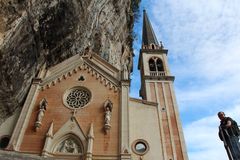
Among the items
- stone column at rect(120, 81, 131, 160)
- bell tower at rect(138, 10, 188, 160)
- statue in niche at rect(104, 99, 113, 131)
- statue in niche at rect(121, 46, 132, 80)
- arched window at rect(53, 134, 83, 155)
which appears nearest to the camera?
stone column at rect(120, 81, 131, 160)

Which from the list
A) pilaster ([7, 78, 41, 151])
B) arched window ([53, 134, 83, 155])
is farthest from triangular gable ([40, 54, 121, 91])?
arched window ([53, 134, 83, 155])

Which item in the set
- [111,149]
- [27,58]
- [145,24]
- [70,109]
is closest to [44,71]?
[27,58]

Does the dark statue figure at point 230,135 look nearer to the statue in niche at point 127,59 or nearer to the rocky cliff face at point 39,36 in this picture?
the rocky cliff face at point 39,36

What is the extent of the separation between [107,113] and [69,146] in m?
2.80

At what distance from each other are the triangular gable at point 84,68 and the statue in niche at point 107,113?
150 centimetres

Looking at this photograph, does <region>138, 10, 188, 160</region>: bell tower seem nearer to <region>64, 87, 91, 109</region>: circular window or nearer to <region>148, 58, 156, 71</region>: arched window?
<region>148, 58, 156, 71</region>: arched window

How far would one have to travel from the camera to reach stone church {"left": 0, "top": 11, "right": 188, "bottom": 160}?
14.1 m

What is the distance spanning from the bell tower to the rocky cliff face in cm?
376

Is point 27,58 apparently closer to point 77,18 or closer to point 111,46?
point 77,18

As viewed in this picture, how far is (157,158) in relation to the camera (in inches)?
568

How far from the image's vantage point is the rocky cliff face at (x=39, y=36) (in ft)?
43.0

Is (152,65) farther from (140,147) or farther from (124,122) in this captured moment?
(140,147)

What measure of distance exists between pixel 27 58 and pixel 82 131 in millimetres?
5278

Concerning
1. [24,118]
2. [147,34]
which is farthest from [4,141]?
[147,34]
